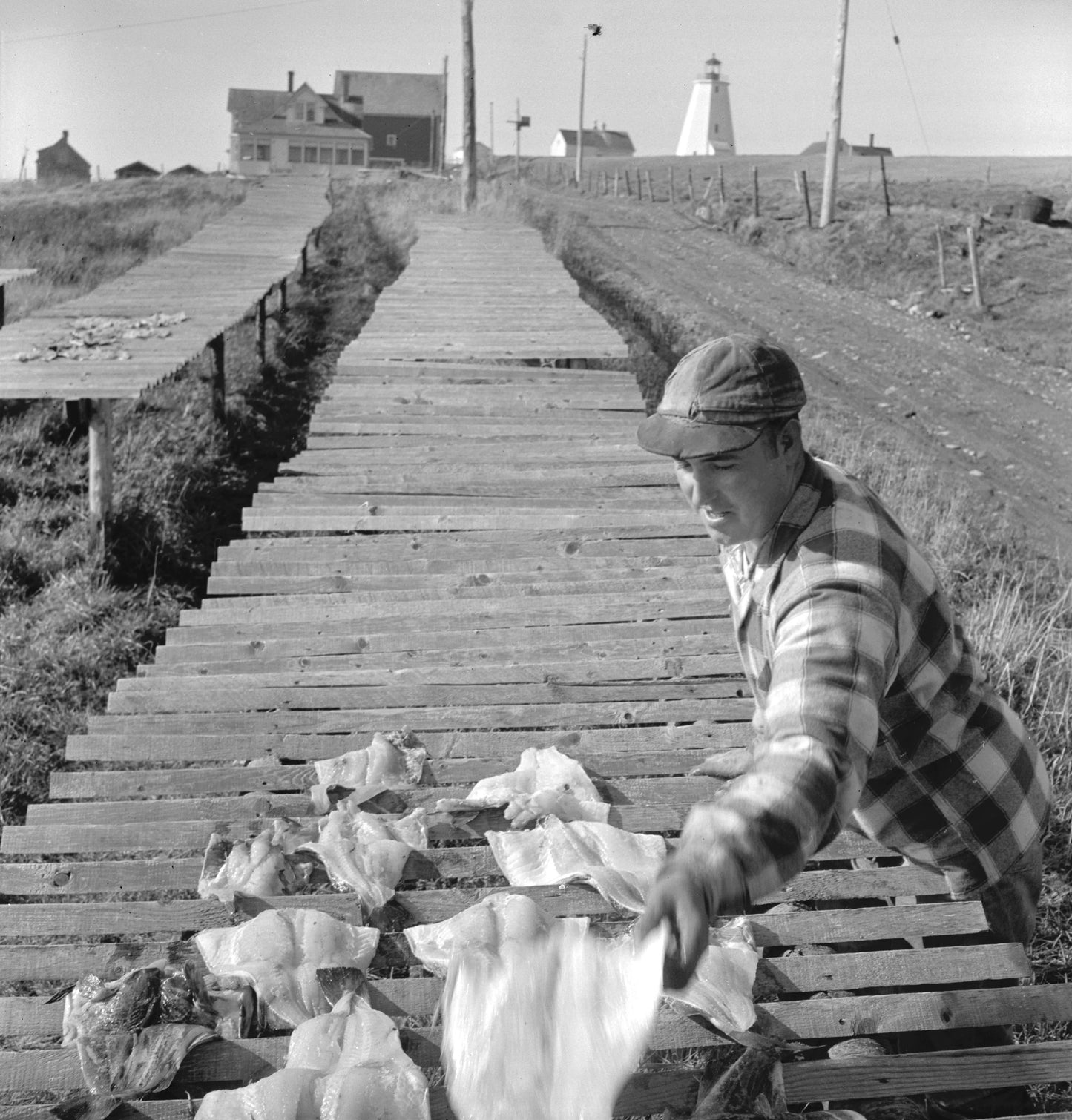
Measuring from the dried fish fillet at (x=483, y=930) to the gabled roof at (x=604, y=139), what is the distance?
120471 mm

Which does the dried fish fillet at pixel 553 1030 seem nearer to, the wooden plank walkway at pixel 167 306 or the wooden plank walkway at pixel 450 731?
the wooden plank walkway at pixel 450 731

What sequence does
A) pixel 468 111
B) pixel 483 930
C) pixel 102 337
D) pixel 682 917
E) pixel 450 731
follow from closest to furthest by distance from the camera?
pixel 682 917 → pixel 483 930 → pixel 450 731 → pixel 102 337 → pixel 468 111

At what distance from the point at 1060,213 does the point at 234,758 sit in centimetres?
2686

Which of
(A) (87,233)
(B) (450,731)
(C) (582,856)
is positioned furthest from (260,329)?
(C) (582,856)

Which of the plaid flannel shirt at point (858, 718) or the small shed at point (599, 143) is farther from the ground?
the small shed at point (599, 143)

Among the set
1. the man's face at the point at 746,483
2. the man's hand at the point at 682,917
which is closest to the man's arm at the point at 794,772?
the man's hand at the point at 682,917

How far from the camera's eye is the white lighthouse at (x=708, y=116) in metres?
97.4

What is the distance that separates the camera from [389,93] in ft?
301

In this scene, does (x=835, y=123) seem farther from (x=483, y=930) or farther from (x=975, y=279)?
(x=483, y=930)

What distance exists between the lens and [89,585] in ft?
23.3

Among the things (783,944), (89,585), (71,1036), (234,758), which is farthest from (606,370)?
(71,1036)

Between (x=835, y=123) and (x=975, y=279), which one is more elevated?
(x=835, y=123)

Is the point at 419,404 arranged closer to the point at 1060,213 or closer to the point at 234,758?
the point at 234,758

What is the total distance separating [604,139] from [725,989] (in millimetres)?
124933
